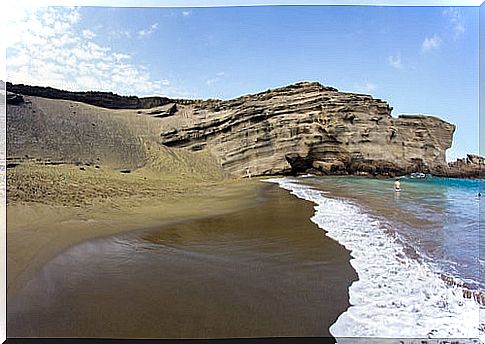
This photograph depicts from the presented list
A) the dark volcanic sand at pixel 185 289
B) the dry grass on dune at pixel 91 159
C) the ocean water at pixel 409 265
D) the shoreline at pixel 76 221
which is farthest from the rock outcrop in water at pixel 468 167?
the dry grass on dune at pixel 91 159

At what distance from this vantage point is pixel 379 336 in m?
2.25

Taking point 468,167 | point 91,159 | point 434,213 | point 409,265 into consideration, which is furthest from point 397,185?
point 91,159

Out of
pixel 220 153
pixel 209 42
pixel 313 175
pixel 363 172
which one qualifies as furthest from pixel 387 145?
pixel 209 42

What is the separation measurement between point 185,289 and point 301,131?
5.33 metres

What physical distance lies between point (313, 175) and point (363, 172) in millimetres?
941

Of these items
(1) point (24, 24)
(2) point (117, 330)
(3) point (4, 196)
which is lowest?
(2) point (117, 330)

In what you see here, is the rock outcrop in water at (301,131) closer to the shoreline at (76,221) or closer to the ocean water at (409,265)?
the ocean water at (409,265)

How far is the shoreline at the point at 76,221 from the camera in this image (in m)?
2.81

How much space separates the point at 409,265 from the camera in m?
2.85

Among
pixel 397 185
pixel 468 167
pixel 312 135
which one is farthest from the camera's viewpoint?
pixel 312 135

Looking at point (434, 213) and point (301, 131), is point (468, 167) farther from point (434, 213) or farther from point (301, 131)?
point (301, 131)

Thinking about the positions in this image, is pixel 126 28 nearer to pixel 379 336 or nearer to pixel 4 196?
pixel 4 196

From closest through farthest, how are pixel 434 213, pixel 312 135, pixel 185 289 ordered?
pixel 185 289 → pixel 434 213 → pixel 312 135

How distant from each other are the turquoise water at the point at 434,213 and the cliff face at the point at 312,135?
51 cm
